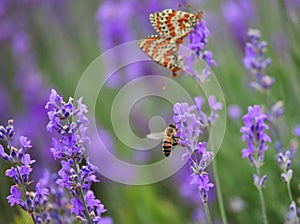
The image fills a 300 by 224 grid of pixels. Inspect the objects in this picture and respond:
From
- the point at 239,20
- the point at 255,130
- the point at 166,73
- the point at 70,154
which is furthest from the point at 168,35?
the point at 166,73

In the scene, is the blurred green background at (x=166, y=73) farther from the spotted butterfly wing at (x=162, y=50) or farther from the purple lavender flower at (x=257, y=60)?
the spotted butterfly wing at (x=162, y=50)

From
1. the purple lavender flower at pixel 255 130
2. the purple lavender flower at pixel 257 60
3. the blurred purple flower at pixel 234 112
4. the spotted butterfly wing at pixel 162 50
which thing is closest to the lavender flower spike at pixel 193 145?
the purple lavender flower at pixel 255 130

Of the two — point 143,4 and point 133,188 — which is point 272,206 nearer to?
point 133,188

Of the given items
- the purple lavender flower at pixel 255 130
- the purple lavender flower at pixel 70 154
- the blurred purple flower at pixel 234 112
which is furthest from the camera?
the blurred purple flower at pixel 234 112

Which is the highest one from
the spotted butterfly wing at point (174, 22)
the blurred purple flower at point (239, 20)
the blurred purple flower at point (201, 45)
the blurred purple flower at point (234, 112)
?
the blurred purple flower at point (239, 20)

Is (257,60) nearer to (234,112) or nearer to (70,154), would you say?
(234,112)

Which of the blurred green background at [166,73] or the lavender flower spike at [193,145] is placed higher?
the blurred green background at [166,73]

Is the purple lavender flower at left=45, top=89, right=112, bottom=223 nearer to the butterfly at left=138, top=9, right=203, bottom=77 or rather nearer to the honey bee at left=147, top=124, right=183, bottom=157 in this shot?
the honey bee at left=147, top=124, right=183, bottom=157
